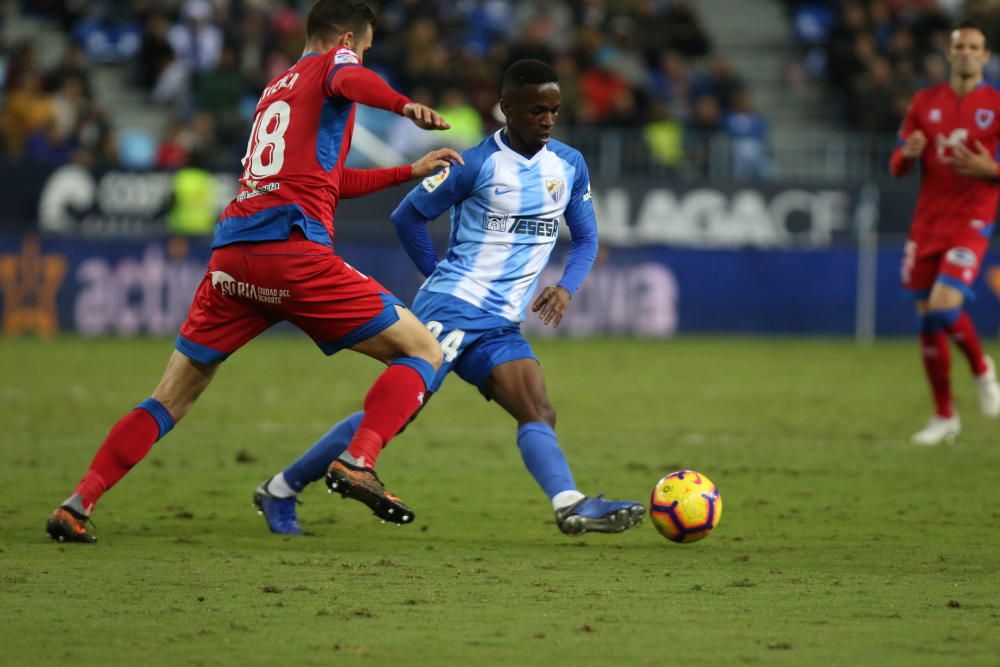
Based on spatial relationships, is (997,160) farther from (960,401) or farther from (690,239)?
(690,239)

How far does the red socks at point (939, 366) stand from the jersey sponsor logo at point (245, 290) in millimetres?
5843

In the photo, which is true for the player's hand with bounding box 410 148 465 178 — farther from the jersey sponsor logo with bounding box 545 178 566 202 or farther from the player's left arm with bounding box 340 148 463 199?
the jersey sponsor logo with bounding box 545 178 566 202

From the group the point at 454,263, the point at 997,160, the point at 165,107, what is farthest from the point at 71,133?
the point at 454,263

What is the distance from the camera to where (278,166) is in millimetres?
6836

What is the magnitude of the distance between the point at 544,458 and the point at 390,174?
4.61 feet

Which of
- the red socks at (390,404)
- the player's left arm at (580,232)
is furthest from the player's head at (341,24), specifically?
the red socks at (390,404)

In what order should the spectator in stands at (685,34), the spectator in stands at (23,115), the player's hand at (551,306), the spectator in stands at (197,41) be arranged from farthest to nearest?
the spectator in stands at (685,34), the spectator in stands at (197,41), the spectator in stands at (23,115), the player's hand at (551,306)

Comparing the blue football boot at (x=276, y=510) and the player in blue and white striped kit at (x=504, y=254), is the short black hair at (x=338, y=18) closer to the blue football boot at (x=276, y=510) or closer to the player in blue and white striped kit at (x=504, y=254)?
the player in blue and white striped kit at (x=504, y=254)

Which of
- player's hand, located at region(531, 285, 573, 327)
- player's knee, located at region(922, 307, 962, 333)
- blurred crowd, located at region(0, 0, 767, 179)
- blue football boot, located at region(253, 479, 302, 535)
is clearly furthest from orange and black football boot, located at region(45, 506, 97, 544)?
blurred crowd, located at region(0, 0, 767, 179)

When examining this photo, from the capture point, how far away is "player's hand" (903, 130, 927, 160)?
10.3m

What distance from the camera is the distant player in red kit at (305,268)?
676cm

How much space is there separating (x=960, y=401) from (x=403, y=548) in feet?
27.5

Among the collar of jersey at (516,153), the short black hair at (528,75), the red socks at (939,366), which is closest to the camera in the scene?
the short black hair at (528,75)

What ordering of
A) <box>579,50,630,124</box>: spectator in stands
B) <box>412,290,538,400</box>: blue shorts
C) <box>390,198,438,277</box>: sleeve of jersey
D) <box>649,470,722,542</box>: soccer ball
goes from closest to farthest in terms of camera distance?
<box>649,470,722,542</box>: soccer ball → <box>412,290,538,400</box>: blue shorts → <box>390,198,438,277</box>: sleeve of jersey → <box>579,50,630,124</box>: spectator in stands
